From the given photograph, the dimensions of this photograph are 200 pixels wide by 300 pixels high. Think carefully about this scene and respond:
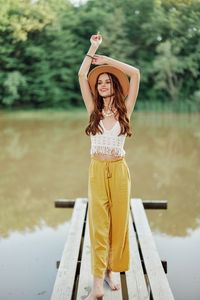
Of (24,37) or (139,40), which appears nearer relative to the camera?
(24,37)

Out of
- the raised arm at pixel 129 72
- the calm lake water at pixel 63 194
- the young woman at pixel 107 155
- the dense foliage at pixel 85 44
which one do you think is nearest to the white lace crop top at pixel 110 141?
the young woman at pixel 107 155

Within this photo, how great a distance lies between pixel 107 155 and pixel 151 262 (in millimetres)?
784

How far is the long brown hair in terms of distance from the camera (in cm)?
208

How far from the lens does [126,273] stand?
244 centimetres

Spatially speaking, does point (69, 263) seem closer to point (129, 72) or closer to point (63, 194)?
point (129, 72)

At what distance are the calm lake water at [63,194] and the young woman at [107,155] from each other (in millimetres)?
814

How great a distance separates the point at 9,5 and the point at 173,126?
28.8 feet

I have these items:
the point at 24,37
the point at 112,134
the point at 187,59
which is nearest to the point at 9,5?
the point at 24,37

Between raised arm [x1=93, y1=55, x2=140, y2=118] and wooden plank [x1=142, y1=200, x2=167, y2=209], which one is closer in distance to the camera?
raised arm [x1=93, y1=55, x2=140, y2=118]

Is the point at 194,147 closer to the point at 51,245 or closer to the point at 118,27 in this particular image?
the point at 51,245

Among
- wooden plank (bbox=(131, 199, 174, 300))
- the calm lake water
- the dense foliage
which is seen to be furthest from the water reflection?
the dense foliage

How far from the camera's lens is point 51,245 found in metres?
3.58

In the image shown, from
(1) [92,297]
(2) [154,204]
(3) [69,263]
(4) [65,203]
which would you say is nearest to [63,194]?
(4) [65,203]

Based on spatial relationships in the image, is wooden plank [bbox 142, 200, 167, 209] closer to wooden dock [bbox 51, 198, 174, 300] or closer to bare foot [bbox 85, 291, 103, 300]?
wooden dock [bbox 51, 198, 174, 300]
